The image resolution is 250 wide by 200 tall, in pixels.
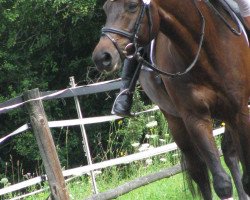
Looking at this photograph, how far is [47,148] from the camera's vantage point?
23.6ft

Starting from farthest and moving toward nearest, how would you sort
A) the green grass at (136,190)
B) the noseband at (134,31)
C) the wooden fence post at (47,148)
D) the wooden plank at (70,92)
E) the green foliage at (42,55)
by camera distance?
the green foliage at (42,55) < the green grass at (136,190) < the wooden plank at (70,92) < the wooden fence post at (47,148) < the noseband at (134,31)

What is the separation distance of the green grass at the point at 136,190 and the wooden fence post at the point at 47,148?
1.31m

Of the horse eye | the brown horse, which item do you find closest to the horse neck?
the brown horse

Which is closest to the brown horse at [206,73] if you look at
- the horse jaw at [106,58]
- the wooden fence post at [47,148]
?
the horse jaw at [106,58]

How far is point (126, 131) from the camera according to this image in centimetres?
1340

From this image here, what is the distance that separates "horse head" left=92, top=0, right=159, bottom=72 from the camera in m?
4.87

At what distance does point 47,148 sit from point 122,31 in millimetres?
2486

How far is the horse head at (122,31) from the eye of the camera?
4867 millimetres

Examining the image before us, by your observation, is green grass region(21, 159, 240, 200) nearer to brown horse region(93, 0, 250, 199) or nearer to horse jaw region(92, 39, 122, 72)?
brown horse region(93, 0, 250, 199)

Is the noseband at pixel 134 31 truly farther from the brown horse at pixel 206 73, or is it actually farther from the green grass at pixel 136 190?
the green grass at pixel 136 190

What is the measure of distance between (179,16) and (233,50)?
1.86 feet

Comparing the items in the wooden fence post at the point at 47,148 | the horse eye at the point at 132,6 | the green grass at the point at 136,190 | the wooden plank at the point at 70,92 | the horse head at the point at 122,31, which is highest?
the horse eye at the point at 132,6

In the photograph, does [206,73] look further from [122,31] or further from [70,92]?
[70,92]

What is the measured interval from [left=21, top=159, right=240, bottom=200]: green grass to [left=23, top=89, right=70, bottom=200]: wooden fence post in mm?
1312
